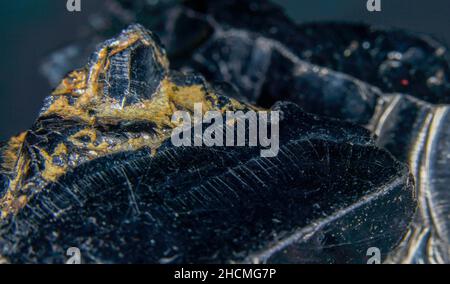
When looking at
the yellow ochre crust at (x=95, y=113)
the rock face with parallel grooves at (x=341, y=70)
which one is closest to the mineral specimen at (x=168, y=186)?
the yellow ochre crust at (x=95, y=113)

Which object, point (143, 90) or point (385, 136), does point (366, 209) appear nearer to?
point (385, 136)

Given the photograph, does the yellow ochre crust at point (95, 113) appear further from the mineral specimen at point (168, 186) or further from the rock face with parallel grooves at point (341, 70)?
the rock face with parallel grooves at point (341, 70)

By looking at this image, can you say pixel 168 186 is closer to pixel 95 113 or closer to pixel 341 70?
pixel 95 113

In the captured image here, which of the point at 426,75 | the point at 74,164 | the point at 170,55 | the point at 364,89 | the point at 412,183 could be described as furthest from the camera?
the point at 170,55

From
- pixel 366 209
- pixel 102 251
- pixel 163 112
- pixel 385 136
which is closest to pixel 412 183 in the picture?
pixel 366 209

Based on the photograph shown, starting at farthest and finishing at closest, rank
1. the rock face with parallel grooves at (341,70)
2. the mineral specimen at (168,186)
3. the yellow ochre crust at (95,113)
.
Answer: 1. the rock face with parallel grooves at (341,70)
2. the yellow ochre crust at (95,113)
3. the mineral specimen at (168,186)

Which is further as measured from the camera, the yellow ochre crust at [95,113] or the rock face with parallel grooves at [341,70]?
the rock face with parallel grooves at [341,70]

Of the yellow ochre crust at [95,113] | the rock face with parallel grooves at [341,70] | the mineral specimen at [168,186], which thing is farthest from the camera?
the rock face with parallel grooves at [341,70]
